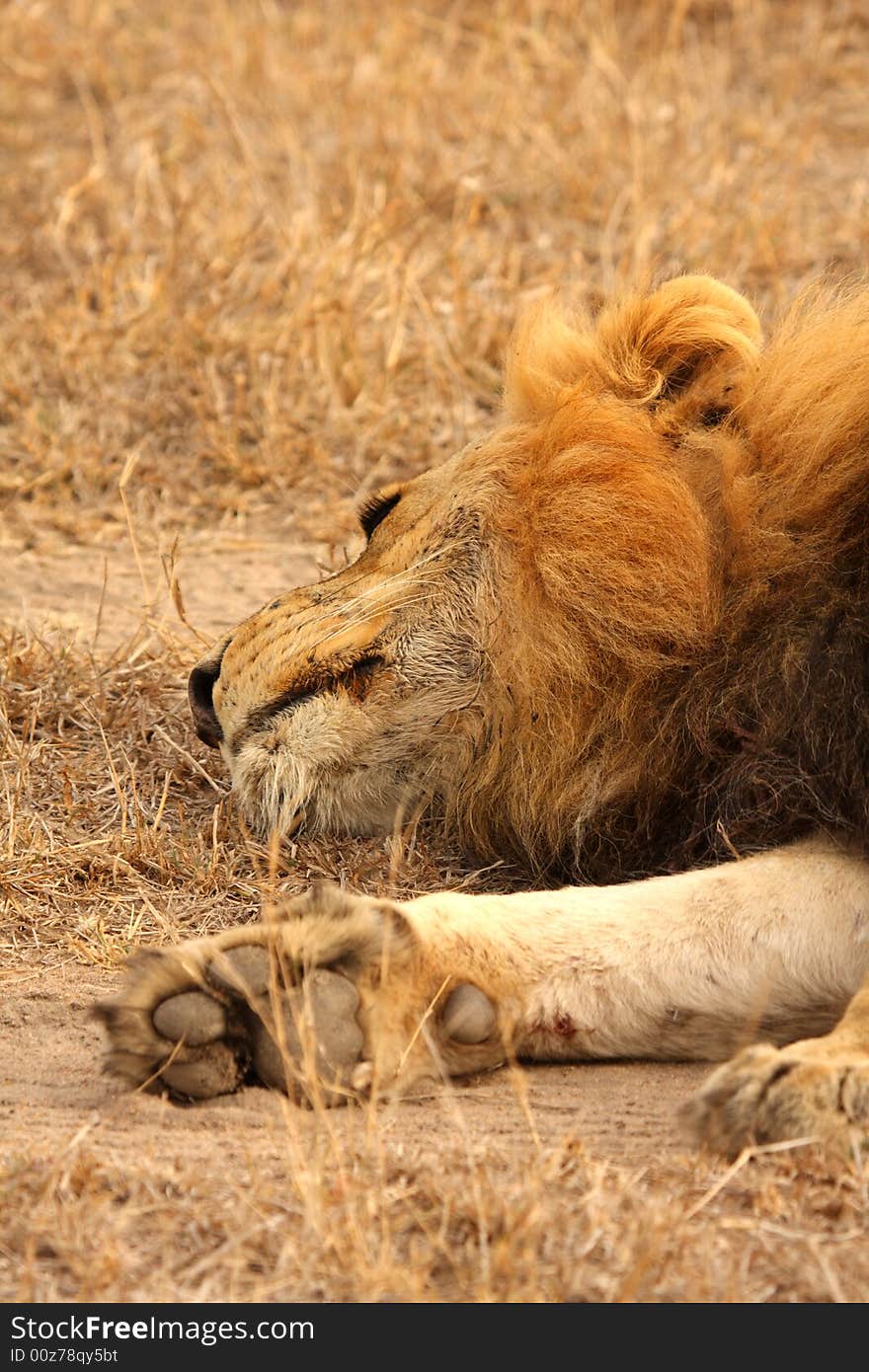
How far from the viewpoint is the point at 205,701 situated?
346 cm

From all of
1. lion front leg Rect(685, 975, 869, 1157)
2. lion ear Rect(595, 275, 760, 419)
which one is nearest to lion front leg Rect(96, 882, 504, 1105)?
lion front leg Rect(685, 975, 869, 1157)

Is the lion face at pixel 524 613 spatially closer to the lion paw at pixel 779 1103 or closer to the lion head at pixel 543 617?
the lion head at pixel 543 617

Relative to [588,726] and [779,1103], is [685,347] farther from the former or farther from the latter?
[779,1103]

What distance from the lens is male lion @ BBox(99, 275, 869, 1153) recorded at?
245 centimetres

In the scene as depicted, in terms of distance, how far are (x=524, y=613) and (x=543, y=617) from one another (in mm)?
40

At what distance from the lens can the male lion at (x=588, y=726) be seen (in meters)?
2.45

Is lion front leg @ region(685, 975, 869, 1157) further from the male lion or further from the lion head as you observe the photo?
the lion head

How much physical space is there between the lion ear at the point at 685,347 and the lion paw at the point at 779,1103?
→ 133 centimetres

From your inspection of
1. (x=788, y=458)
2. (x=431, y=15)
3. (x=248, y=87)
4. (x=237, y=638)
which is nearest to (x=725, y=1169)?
(x=788, y=458)

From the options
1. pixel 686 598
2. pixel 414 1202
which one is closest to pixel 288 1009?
pixel 414 1202

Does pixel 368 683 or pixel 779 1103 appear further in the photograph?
pixel 368 683

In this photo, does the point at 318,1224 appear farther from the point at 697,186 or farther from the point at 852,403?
the point at 697,186

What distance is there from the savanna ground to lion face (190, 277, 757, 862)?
210 mm
